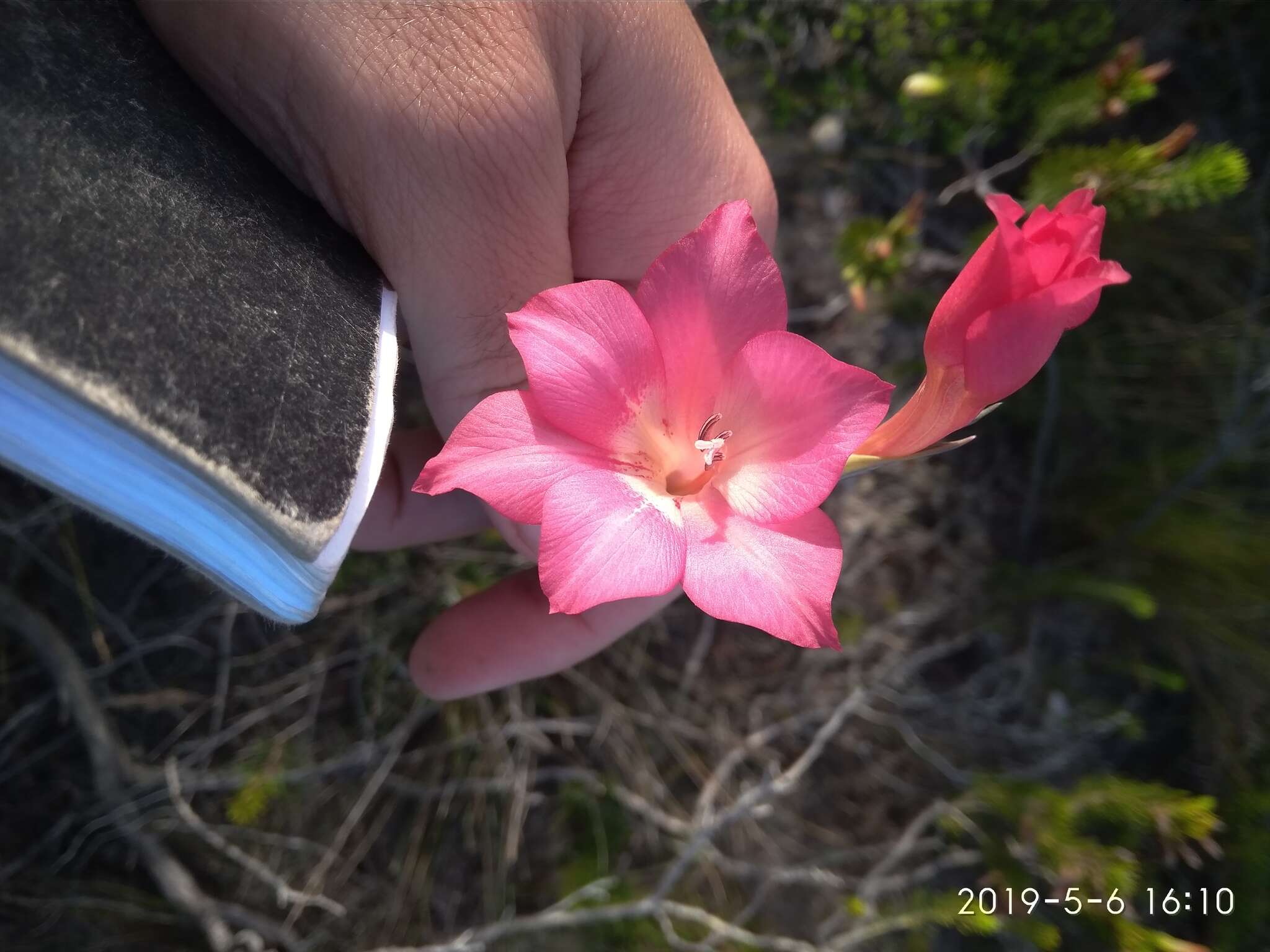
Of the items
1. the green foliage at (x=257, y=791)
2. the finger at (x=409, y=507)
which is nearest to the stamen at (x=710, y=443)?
the finger at (x=409, y=507)

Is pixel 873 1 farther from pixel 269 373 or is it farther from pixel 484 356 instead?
pixel 269 373

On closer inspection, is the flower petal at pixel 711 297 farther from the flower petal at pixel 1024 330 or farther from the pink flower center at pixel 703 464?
the flower petal at pixel 1024 330

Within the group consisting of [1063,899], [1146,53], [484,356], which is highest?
[484,356]

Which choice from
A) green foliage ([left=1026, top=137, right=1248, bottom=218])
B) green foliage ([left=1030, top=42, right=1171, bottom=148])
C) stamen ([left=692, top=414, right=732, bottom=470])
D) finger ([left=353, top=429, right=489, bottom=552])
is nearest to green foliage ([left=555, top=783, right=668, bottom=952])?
finger ([left=353, top=429, right=489, bottom=552])

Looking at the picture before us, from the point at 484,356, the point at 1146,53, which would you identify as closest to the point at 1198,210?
the point at 1146,53

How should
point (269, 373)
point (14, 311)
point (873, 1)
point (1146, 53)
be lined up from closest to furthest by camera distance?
point (14, 311), point (269, 373), point (873, 1), point (1146, 53)

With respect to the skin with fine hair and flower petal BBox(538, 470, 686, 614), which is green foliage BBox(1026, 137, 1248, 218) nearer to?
the skin with fine hair

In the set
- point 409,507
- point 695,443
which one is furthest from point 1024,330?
point 409,507
